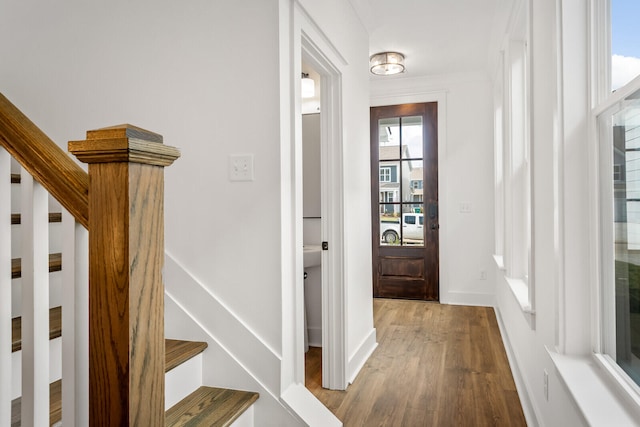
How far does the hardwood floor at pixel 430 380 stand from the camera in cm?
239

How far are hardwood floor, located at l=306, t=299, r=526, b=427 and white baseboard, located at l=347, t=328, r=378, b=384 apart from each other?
0.04m

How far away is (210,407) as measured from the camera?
5.78 ft

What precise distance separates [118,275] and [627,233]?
1.37 meters

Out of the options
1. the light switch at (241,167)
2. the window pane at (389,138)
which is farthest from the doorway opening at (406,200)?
the light switch at (241,167)

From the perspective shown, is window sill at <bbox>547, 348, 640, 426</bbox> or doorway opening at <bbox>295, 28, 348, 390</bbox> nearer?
window sill at <bbox>547, 348, 640, 426</bbox>

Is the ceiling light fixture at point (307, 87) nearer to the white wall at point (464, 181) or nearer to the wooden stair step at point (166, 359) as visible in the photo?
the white wall at point (464, 181)

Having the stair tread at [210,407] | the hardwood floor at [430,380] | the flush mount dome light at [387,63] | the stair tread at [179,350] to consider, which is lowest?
the hardwood floor at [430,380]

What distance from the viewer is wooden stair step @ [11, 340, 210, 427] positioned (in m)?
1.30

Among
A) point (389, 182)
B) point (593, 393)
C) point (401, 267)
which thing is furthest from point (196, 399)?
point (389, 182)

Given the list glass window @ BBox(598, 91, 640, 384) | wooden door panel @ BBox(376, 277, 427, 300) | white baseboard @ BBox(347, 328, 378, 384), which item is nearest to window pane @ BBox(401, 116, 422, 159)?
wooden door panel @ BBox(376, 277, 427, 300)

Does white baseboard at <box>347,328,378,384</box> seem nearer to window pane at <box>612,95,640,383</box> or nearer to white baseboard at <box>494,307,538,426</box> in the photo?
white baseboard at <box>494,307,538,426</box>

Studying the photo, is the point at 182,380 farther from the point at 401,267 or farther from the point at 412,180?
the point at 412,180

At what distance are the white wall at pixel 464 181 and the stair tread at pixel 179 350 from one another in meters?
3.66

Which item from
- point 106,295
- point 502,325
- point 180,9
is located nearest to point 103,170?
point 106,295
